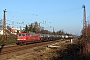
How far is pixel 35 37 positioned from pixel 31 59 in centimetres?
3743

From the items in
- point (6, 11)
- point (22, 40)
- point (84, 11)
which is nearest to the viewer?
point (84, 11)

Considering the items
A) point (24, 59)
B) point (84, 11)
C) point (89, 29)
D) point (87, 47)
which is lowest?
point (24, 59)

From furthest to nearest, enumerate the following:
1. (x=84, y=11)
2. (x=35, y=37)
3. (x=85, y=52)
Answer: (x=35, y=37) < (x=84, y=11) < (x=85, y=52)

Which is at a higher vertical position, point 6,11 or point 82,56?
point 6,11

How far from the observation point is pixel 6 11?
47.2m

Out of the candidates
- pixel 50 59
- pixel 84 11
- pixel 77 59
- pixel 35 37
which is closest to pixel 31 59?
pixel 50 59

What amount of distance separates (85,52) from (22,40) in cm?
3111

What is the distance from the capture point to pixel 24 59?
16641 millimetres

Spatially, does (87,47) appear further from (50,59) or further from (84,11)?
(84,11)

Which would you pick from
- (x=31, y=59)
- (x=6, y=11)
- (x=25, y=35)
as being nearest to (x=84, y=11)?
(x=25, y=35)

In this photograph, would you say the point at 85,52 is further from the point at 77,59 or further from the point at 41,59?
the point at 41,59

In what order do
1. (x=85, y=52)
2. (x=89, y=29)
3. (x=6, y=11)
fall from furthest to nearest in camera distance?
(x=6, y=11) → (x=89, y=29) → (x=85, y=52)

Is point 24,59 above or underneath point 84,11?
underneath

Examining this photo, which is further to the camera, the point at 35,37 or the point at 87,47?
the point at 35,37
